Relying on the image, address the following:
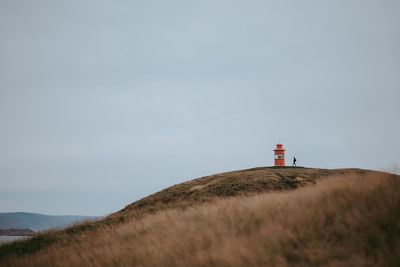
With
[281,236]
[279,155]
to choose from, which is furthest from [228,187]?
[281,236]

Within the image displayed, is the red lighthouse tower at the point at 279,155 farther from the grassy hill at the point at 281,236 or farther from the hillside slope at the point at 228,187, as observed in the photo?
the grassy hill at the point at 281,236

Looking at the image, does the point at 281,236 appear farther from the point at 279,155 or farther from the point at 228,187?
the point at 279,155

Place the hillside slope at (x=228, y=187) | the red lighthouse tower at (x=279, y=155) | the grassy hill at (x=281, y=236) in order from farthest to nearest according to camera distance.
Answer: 1. the red lighthouse tower at (x=279, y=155)
2. the hillside slope at (x=228, y=187)
3. the grassy hill at (x=281, y=236)

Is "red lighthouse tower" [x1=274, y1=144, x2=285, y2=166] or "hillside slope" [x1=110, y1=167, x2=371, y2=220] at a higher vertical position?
"red lighthouse tower" [x1=274, y1=144, x2=285, y2=166]

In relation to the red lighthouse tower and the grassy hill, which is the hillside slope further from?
the grassy hill

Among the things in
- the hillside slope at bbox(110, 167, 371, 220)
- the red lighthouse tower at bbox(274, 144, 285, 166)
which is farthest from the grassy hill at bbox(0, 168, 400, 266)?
the red lighthouse tower at bbox(274, 144, 285, 166)

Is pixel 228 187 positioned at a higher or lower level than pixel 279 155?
lower

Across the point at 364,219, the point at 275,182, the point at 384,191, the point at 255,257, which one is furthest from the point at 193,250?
the point at 275,182

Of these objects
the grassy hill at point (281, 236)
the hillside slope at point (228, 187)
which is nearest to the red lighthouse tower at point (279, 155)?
the hillside slope at point (228, 187)

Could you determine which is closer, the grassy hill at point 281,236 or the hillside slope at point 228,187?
the grassy hill at point 281,236

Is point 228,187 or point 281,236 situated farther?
point 228,187

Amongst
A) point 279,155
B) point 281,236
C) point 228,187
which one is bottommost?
point 281,236

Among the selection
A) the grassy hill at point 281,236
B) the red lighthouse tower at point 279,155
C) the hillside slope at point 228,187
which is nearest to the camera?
the grassy hill at point 281,236

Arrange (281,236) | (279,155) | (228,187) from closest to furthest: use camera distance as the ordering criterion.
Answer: (281,236)
(228,187)
(279,155)
